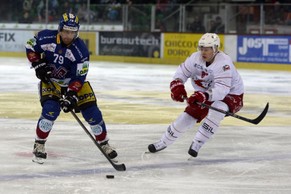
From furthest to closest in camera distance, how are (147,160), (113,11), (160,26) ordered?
(113,11), (160,26), (147,160)

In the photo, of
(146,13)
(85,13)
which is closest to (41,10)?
(85,13)

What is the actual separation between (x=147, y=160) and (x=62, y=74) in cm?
101

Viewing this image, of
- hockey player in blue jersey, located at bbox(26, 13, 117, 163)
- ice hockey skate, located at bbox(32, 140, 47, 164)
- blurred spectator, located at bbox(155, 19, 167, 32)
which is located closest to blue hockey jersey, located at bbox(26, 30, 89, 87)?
hockey player in blue jersey, located at bbox(26, 13, 117, 163)

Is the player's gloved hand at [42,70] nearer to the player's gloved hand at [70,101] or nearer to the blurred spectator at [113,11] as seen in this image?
the player's gloved hand at [70,101]

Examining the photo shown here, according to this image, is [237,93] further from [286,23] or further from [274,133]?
[286,23]

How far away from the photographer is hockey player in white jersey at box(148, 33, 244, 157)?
623cm

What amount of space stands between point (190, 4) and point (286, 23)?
305 cm

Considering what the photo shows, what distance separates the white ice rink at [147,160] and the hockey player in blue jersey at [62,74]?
32cm

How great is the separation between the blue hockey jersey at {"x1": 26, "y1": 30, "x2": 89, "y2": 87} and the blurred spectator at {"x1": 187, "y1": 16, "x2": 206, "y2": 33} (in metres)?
15.1

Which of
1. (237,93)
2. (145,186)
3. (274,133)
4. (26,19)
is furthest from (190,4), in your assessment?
(145,186)

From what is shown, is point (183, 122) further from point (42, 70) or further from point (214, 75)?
point (42, 70)

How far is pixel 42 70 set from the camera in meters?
5.99

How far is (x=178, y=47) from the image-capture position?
21.9 m

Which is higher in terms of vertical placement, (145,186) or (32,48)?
(32,48)
